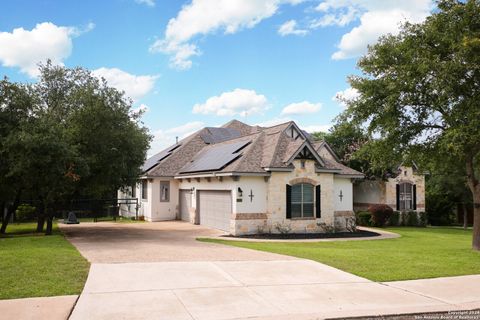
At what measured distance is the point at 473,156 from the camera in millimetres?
15391

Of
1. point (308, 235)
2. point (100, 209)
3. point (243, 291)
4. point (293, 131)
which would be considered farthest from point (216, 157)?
point (243, 291)

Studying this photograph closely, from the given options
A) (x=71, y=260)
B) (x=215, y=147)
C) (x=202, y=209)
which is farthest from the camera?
(x=215, y=147)

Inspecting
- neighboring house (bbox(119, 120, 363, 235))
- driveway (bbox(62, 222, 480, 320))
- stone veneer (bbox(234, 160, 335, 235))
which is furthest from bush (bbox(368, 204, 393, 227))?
driveway (bbox(62, 222, 480, 320))

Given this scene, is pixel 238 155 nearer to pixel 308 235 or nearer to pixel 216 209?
pixel 216 209

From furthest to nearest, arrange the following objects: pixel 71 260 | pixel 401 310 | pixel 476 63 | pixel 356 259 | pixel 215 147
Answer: pixel 215 147
pixel 476 63
pixel 356 259
pixel 71 260
pixel 401 310

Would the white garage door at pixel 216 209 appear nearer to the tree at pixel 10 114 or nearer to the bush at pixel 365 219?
the tree at pixel 10 114

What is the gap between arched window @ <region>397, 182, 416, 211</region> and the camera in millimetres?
32094

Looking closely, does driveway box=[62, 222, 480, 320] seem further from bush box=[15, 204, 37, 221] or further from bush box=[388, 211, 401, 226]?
bush box=[388, 211, 401, 226]

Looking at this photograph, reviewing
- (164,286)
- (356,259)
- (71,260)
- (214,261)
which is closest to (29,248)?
(71,260)

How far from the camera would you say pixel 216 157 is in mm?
25609

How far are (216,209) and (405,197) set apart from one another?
16073 millimetres

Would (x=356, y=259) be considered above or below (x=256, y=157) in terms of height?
below

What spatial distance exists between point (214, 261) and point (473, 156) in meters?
10.1

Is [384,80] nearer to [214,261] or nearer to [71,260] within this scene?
[214,261]
